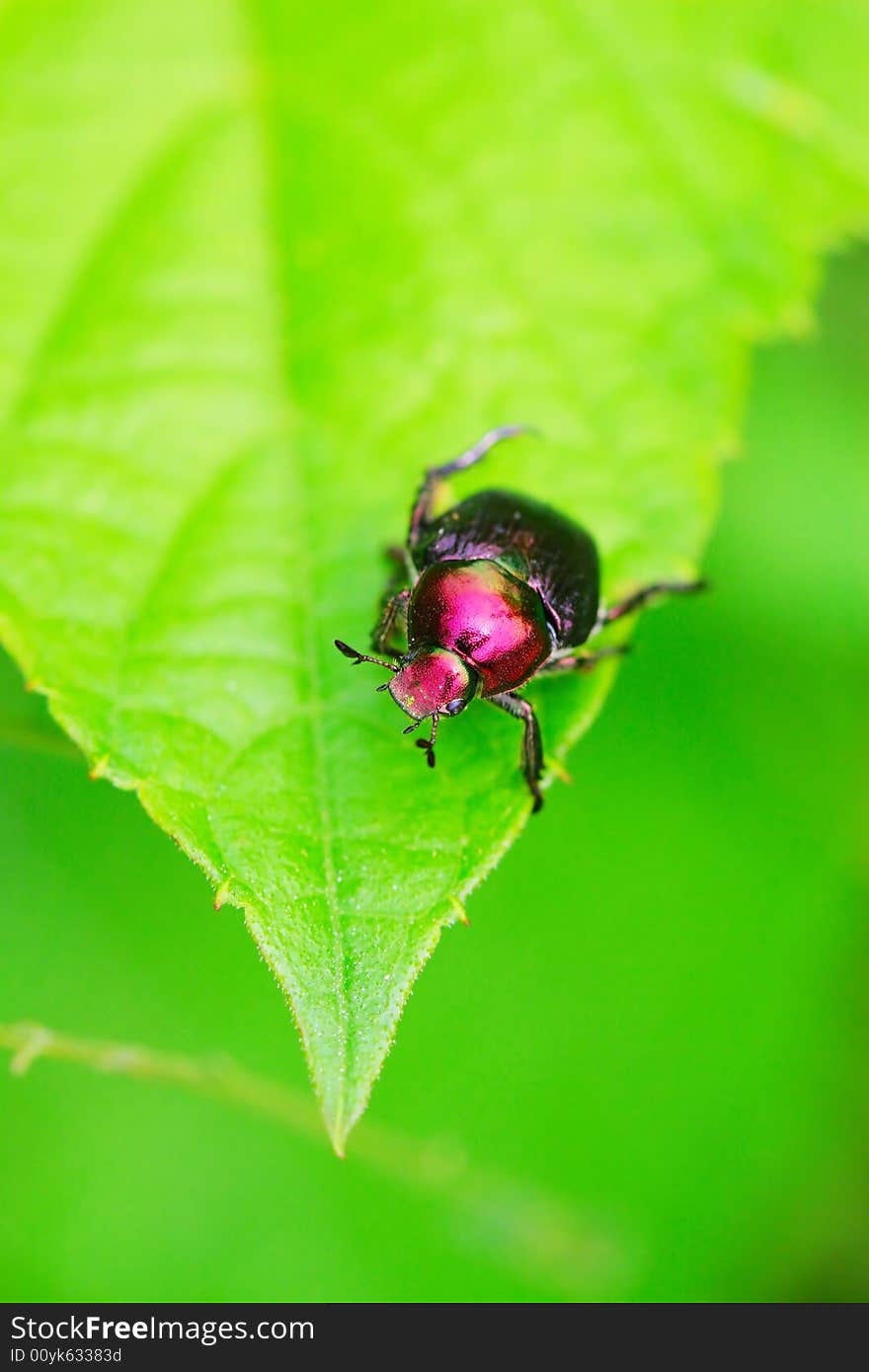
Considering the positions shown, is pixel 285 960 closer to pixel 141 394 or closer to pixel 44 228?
pixel 141 394

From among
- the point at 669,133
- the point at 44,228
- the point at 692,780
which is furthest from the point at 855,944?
the point at 44,228

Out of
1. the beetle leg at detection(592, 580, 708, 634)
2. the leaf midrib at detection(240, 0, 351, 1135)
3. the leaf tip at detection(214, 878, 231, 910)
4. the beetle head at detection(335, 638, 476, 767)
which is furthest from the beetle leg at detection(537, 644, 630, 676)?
the leaf tip at detection(214, 878, 231, 910)

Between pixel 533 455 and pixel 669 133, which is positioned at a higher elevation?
pixel 669 133

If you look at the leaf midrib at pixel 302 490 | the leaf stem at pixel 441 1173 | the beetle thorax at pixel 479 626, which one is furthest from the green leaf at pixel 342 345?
the leaf stem at pixel 441 1173

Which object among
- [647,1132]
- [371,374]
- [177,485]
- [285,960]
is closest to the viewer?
[285,960]

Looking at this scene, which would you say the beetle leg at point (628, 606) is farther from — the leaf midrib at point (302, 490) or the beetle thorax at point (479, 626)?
the leaf midrib at point (302, 490)

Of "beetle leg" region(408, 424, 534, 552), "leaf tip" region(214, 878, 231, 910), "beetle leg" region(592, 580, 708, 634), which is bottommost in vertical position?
"leaf tip" region(214, 878, 231, 910)

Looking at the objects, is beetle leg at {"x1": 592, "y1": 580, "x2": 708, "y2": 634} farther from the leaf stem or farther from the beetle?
the leaf stem
